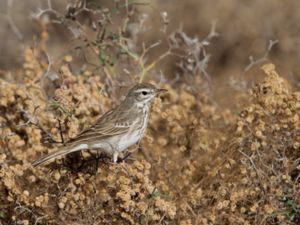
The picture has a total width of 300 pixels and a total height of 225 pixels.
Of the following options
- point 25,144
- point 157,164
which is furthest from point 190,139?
point 25,144

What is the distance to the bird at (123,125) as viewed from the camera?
6.16 m

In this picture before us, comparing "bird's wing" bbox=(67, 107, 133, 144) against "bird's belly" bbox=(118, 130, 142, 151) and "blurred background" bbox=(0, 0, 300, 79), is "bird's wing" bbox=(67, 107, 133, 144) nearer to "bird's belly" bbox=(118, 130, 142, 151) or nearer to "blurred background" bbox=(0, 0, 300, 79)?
"bird's belly" bbox=(118, 130, 142, 151)

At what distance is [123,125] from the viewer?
6449mm

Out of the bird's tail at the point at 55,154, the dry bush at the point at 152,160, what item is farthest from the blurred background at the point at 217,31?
the bird's tail at the point at 55,154

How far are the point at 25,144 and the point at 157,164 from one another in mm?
1205

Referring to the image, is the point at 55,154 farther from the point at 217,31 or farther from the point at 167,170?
the point at 217,31

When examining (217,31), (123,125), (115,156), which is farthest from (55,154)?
(217,31)

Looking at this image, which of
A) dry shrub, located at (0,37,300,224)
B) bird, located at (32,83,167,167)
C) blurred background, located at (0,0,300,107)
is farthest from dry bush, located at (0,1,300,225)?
blurred background, located at (0,0,300,107)

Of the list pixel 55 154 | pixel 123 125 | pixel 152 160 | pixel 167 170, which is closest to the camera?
pixel 55 154

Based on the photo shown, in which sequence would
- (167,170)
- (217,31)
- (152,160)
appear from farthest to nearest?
(217,31) < (152,160) < (167,170)

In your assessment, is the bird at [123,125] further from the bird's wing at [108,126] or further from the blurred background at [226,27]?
the blurred background at [226,27]

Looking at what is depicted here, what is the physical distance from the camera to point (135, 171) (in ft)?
17.3

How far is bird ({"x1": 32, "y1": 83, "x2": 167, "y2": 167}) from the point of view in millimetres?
6162

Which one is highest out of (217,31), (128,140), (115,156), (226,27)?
(226,27)
